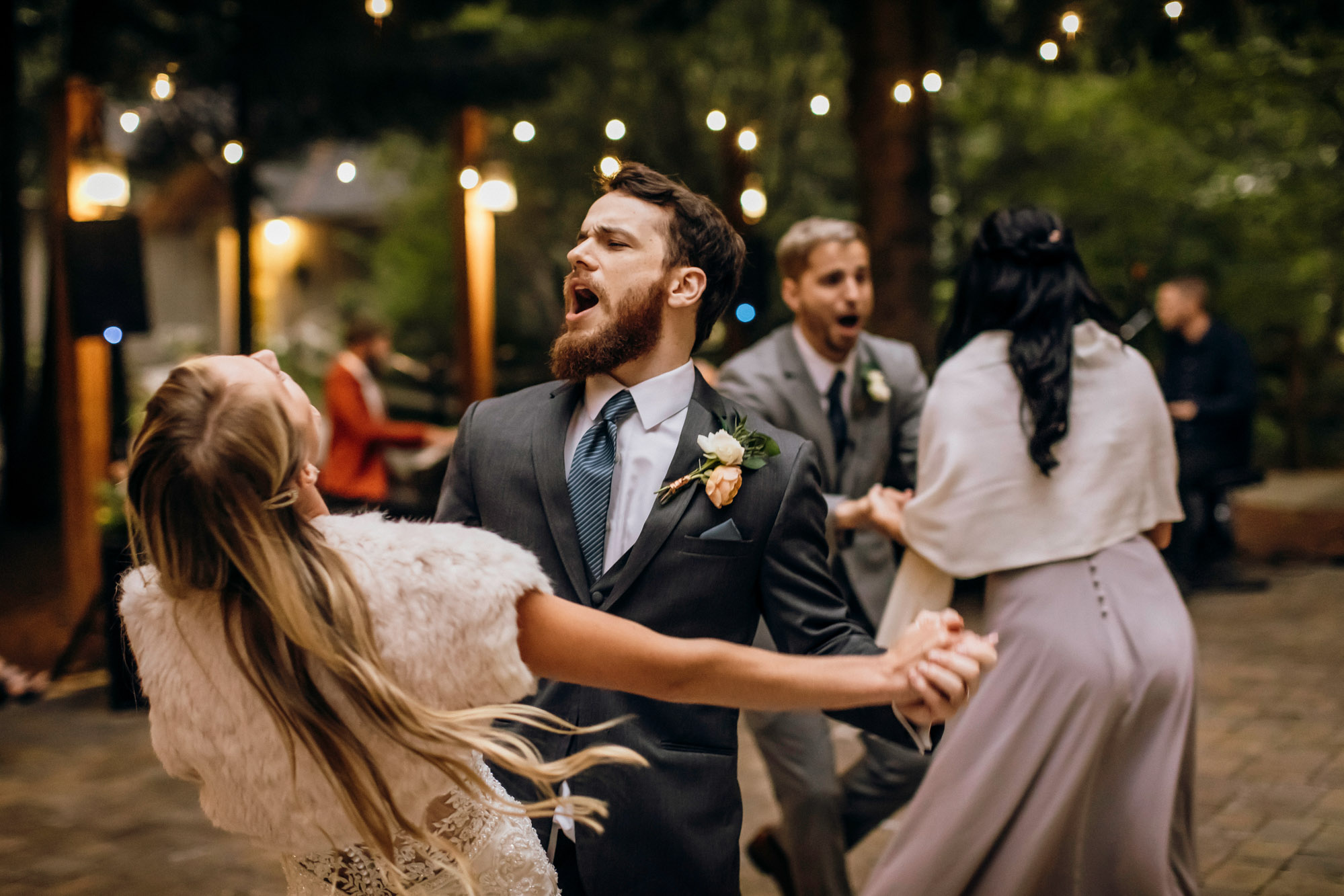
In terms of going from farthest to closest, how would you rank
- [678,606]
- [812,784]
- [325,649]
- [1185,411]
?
[1185,411]
[812,784]
[678,606]
[325,649]

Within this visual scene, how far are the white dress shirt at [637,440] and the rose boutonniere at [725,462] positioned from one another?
0.08m

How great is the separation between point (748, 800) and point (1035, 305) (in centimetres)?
277

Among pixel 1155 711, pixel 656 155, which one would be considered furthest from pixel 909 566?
pixel 656 155

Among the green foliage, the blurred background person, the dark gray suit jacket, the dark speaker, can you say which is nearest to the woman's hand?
the dark gray suit jacket

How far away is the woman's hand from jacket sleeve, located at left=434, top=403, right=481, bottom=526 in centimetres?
133

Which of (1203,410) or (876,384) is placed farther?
(1203,410)

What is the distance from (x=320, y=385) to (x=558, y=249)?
4015 millimetres

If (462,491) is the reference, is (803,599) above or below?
below

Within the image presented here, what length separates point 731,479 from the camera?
2.31 m

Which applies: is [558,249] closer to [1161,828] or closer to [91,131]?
[91,131]

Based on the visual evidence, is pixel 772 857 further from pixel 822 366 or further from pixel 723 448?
pixel 723 448

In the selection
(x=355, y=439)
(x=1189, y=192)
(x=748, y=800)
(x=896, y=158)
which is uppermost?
(x=1189, y=192)

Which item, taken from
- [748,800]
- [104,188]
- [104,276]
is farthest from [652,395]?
[104,188]

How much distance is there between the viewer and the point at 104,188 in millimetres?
8055
